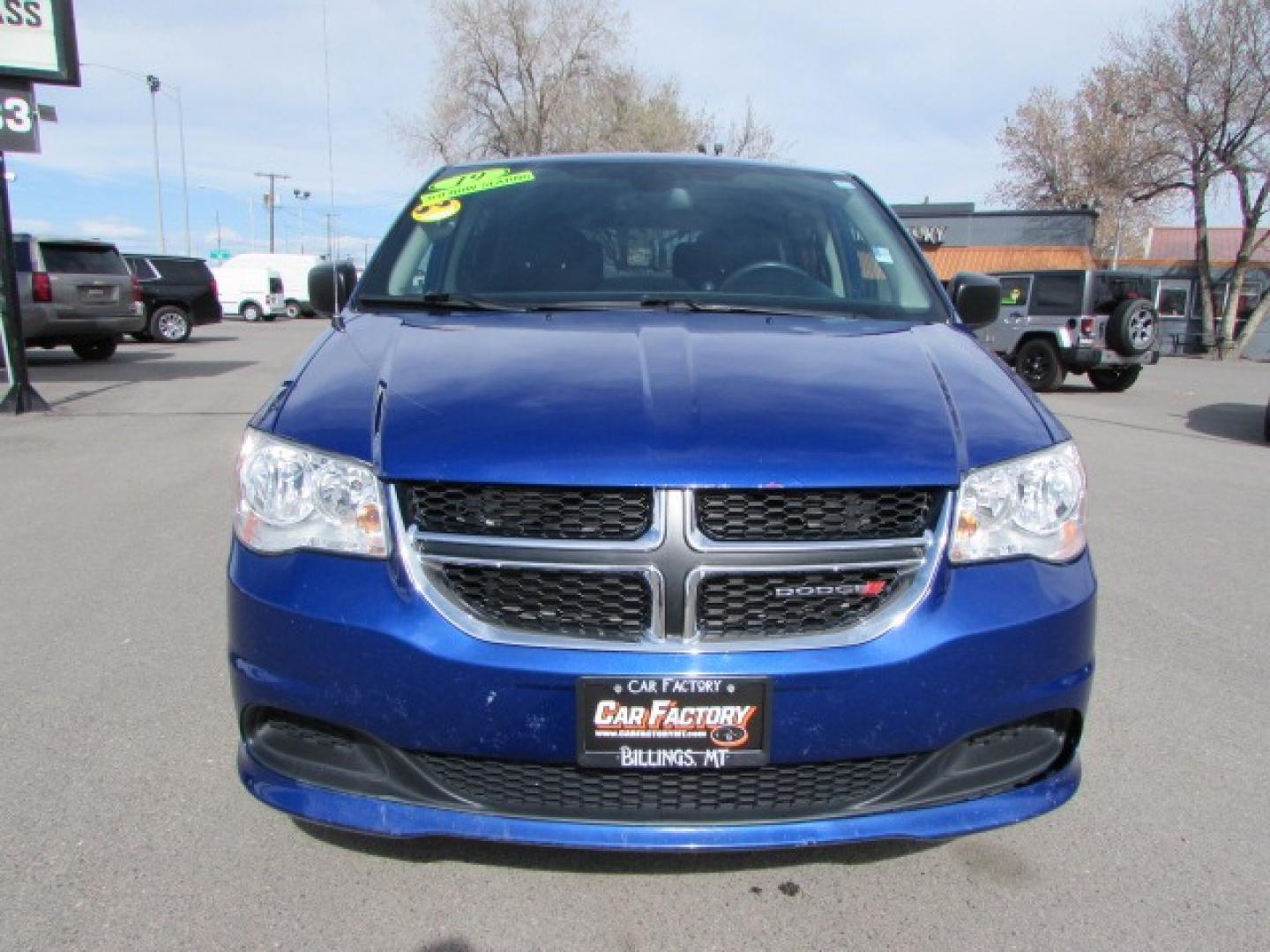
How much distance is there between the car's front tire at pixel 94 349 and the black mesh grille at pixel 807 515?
52.8ft

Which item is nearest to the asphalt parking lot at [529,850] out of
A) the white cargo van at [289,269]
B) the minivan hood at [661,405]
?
the minivan hood at [661,405]

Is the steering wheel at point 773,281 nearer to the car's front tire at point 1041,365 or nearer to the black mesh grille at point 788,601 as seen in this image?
the black mesh grille at point 788,601

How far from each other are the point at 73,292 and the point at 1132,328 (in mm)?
15540

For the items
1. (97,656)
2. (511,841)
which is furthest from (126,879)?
(97,656)

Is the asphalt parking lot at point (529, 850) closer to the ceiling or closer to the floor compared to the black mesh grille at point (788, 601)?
closer to the floor

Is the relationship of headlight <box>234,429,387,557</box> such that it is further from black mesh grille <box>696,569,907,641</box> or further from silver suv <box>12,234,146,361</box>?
silver suv <box>12,234,146,361</box>

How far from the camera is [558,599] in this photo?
183cm

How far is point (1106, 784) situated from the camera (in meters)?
2.69

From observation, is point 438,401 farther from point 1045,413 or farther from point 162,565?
point 162,565

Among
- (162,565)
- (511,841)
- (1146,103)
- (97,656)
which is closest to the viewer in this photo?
(511,841)

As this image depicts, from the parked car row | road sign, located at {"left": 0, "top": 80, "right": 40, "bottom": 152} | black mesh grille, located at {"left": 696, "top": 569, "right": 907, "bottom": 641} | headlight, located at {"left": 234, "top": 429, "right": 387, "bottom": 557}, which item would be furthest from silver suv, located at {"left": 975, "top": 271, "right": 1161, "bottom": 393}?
headlight, located at {"left": 234, "top": 429, "right": 387, "bottom": 557}

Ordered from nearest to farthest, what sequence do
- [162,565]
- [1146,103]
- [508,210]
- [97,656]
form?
[508,210]
[97,656]
[162,565]
[1146,103]

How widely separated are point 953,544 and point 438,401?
3.63 ft

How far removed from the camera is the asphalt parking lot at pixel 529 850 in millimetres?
2047
